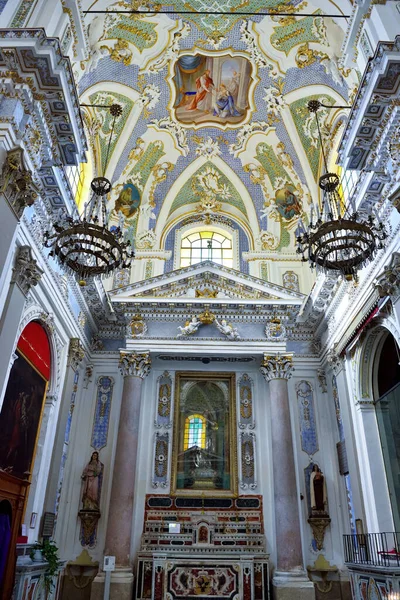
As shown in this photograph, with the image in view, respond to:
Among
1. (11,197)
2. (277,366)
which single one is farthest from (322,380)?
(11,197)

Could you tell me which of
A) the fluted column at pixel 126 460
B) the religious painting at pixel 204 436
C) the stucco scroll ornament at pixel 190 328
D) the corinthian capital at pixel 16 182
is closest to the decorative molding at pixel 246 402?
the religious painting at pixel 204 436

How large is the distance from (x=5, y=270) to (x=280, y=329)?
7.90 meters

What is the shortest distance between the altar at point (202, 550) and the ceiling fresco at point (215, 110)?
748 cm

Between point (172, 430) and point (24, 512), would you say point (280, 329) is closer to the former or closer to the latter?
point (172, 430)

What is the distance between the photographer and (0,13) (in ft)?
26.6

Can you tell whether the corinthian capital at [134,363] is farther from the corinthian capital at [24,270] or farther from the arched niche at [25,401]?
the corinthian capital at [24,270]

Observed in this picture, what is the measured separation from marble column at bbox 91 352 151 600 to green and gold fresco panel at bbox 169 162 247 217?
5575 mm

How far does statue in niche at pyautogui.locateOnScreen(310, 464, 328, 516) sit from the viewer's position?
11883 millimetres

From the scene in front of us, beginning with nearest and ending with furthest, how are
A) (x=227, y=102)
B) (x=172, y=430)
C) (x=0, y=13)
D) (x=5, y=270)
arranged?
1. (x=5, y=270)
2. (x=0, y=13)
3. (x=172, y=430)
4. (x=227, y=102)

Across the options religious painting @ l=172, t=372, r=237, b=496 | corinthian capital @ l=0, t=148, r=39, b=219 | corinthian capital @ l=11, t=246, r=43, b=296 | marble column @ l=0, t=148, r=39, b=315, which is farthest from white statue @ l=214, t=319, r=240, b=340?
corinthian capital @ l=0, t=148, r=39, b=219

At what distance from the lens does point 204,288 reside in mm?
13648

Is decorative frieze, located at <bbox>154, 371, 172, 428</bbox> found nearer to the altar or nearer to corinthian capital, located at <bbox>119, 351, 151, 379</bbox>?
corinthian capital, located at <bbox>119, 351, 151, 379</bbox>

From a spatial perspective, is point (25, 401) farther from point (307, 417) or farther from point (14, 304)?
point (307, 417)

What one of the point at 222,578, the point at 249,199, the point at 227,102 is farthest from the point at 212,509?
the point at 227,102
